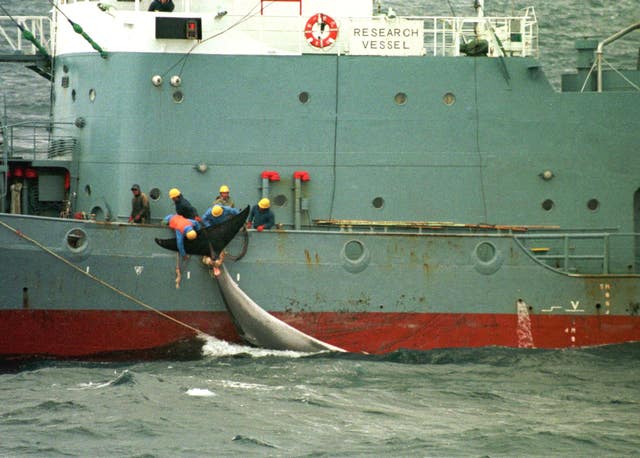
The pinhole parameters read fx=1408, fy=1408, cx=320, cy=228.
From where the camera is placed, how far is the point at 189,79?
21906mm

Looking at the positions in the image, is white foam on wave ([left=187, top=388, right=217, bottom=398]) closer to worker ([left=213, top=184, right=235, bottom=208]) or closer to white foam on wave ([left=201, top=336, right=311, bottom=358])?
white foam on wave ([left=201, top=336, right=311, bottom=358])

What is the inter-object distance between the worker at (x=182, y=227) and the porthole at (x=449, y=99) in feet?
14.5

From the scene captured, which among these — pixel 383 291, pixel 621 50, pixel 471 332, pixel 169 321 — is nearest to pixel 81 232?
pixel 169 321

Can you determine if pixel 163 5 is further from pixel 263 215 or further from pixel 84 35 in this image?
pixel 263 215

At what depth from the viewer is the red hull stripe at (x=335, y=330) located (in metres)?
20.9

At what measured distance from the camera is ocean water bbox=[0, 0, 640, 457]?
1590cm

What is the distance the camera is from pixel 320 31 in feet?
72.3

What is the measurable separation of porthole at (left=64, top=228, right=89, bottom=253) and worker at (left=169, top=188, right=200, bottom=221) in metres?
1.42

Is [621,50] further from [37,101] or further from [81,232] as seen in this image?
[81,232]

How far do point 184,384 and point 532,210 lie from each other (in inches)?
259

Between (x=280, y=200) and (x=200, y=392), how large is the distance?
459 centimetres

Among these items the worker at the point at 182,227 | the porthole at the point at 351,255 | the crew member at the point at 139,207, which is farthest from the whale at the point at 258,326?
the crew member at the point at 139,207

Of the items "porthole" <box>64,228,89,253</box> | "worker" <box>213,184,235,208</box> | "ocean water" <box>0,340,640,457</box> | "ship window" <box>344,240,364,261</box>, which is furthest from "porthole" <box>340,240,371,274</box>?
"porthole" <box>64,228,89,253</box>

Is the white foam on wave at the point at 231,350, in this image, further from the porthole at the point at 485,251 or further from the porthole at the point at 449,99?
the porthole at the point at 449,99
